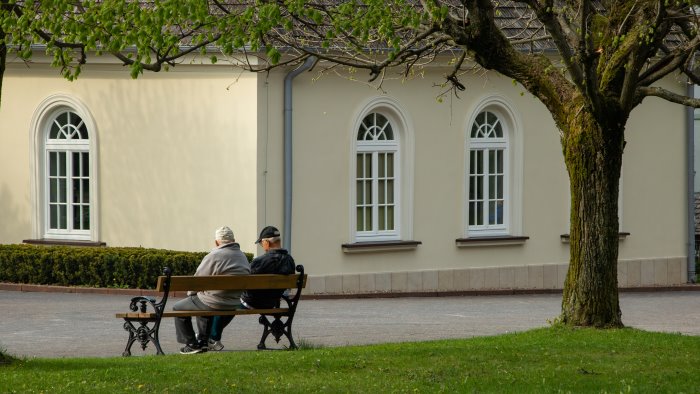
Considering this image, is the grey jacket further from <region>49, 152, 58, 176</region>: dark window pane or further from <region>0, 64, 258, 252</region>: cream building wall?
<region>49, 152, 58, 176</region>: dark window pane

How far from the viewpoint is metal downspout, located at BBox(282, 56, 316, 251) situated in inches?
952

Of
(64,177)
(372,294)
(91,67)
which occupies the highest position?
(91,67)

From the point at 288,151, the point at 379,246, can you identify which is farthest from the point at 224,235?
the point at 379,246

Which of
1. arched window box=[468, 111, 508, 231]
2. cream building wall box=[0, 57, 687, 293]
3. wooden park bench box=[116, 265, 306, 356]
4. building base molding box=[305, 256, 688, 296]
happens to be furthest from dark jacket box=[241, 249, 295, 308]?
arched window box=[468, 111, 508, 231]

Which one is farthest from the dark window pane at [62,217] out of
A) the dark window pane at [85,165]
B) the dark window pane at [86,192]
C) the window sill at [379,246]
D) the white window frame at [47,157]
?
the window sill at [379,246]

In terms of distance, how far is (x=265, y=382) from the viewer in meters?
11.9

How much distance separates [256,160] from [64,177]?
3903 millimetres

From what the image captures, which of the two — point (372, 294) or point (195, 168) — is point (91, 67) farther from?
point (372, 294)

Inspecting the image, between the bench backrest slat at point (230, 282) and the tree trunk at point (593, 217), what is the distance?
3077 millimetres

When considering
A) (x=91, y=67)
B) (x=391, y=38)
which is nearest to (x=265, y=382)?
(x=391, y=38)

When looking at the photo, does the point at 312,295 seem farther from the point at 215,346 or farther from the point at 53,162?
the point at 215,346

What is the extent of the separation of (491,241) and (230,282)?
11.3 m

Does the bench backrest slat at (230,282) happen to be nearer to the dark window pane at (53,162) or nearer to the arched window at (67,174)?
the arched window at (67,174)

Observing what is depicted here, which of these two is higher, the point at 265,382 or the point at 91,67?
the point at 91,67
